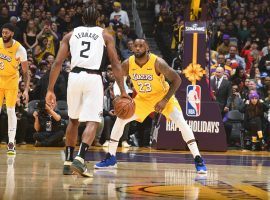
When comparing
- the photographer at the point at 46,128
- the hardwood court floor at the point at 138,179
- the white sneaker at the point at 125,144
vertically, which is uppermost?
the photographer at the point at 46,128

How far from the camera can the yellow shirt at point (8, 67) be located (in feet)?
43.0

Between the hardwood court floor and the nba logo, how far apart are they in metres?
1.96

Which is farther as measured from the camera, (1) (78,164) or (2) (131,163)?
(2) (131,163)

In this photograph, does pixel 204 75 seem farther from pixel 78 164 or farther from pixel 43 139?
pixel 78 164

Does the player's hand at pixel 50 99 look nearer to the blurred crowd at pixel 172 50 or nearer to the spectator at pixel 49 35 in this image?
the blurred crowd at pixel 172 50

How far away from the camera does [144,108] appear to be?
1067 centimetres

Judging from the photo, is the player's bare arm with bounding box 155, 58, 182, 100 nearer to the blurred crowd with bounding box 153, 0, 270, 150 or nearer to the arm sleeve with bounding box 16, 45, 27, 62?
the arm sleeve with bounding box 16, 45, 27, 62

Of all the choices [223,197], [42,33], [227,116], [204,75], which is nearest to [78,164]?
[223,197]

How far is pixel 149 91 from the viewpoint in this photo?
10.6 meters

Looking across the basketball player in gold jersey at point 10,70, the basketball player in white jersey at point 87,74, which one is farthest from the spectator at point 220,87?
the basketball player in white jersey at point 87,74

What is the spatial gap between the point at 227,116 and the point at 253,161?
3.93 m

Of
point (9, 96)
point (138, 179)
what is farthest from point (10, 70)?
point (138, 179)

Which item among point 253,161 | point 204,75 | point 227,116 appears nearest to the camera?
point 253,161

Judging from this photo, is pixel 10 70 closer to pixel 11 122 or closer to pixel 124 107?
pixel 11 122
